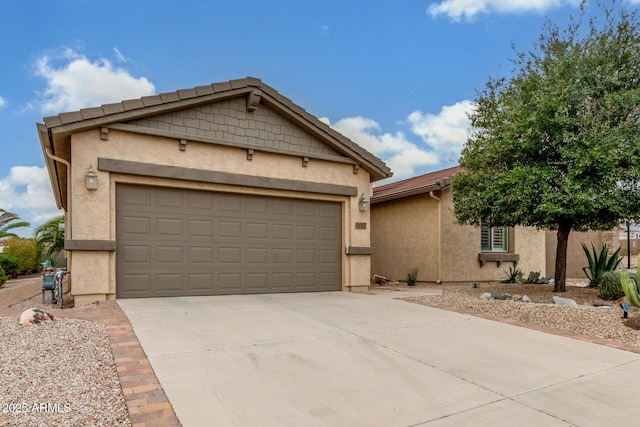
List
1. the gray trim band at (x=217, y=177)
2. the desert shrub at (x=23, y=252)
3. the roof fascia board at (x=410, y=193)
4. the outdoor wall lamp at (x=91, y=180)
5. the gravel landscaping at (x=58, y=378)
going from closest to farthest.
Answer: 1. the gravel landscaping at (x=58, y=378)
2. the outdoor wall lamp at (x=91, y=180)
3. the gray trim band at (x=217, y=177)
4. the roof fascia board at (x=410, y=193)
5. the desert shrub at (x=23, y=252)

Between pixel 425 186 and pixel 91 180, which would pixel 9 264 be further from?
pixel 425 186

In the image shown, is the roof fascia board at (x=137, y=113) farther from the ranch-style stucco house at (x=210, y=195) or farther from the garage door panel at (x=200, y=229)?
the garage door panel at (x=200, y=229)

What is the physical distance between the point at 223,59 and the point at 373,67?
15.7 ft

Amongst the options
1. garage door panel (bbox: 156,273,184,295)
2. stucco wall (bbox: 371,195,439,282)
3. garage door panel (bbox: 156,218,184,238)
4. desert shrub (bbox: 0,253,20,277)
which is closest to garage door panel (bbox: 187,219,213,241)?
garage door panel (bbox: 156,218,184,238)

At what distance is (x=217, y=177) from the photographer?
8633 mm

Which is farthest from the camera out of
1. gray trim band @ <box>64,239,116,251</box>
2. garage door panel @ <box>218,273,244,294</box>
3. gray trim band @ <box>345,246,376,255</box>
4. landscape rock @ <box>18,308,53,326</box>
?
gray trim band @ <box>345,246,376,255</box>

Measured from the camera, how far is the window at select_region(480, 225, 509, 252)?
565 inches

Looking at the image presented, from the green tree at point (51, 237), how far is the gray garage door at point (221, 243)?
1444 cm

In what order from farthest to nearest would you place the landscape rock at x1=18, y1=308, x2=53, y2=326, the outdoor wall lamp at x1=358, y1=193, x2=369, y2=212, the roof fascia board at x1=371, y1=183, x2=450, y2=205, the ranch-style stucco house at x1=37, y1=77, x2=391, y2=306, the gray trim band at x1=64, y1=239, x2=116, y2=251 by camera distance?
the roof fascia board at x1=371, y1=183, x2=450, y2=205 < the outdoor wall lamp at x1=358, y1=193, x2=369, y2=212 < the ranch-style stucco house at x1=37, y1=77, x2=391, y2=306 < the gray trim band at x1=64, y1=239, x2=116, y2=251 < the landscape rock at x1=18, y1=308, x2=53, y2=326

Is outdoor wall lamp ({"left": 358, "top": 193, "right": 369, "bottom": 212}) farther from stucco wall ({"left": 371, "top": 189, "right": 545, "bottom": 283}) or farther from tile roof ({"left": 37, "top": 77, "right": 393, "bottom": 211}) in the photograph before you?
stucco wall ({"left": 371, "top": 189, "right": 545, "bottom": 283})

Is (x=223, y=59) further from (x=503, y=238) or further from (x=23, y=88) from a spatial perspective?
(x=503, y=238)

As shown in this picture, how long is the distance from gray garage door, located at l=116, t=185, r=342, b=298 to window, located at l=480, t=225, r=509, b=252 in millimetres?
6764

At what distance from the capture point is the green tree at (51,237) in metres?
19.5

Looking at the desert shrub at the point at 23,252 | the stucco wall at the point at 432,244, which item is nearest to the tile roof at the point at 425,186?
the stucco wall at the point at 432,244
